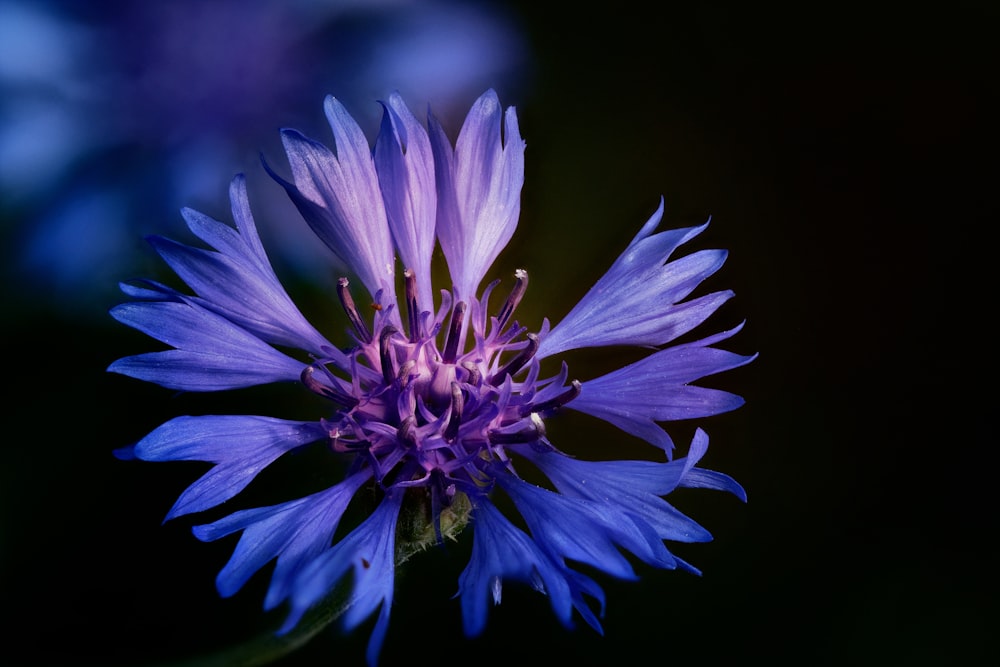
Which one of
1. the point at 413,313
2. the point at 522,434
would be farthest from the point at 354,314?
the point at 522,434

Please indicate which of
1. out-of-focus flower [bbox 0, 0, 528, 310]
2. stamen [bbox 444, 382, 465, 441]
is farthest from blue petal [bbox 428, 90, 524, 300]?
out-of-focus flower [bbox 0, 0, 528, 310]

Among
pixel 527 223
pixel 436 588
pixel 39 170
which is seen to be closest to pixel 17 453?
pixel 39 170

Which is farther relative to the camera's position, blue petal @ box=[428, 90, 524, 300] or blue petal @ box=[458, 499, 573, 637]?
blue petal @ box=[428, 90, 524, 300]

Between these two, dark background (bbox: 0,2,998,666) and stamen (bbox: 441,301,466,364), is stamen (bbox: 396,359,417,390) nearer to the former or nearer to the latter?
stamen (bbox: 441,301,466,364)

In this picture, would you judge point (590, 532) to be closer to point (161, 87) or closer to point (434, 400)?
point (434, 400)

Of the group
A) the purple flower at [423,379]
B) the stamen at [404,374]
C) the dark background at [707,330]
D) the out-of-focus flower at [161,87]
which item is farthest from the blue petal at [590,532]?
the out-of-focus flower at [161,87]

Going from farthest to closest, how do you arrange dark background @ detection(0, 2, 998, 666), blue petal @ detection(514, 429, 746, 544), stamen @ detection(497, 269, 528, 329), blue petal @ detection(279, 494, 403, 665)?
1. dark background @ detection(0, 2, 998, 666)
2. stamen @ detection(497, 269, 528, 329)
3. blue petal @ detection(514, 429, 746, 544)
4. blue petal @ detection(279, 494, 403, 665)
